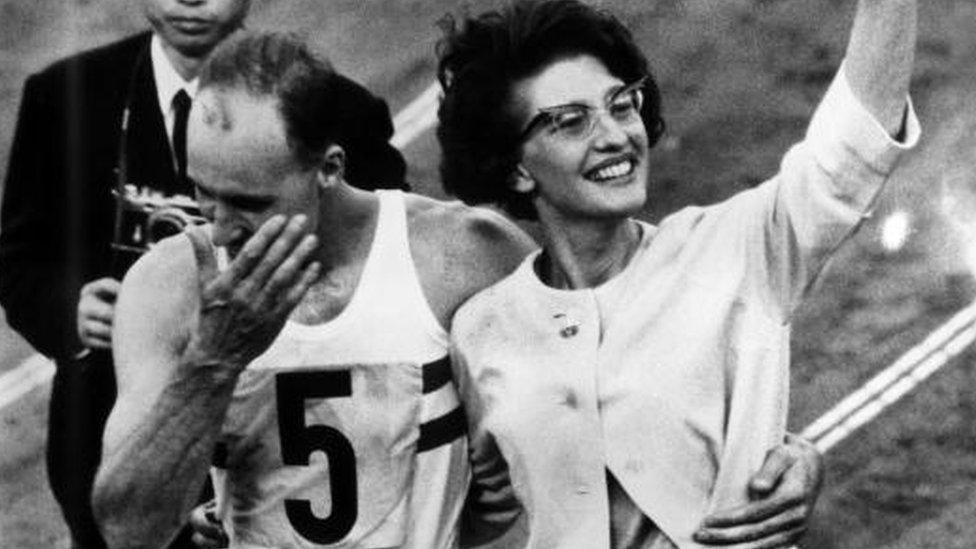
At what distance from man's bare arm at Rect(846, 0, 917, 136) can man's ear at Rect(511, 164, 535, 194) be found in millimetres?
638

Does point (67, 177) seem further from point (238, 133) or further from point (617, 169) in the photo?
point (617, 169)

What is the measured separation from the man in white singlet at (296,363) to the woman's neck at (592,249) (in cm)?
24

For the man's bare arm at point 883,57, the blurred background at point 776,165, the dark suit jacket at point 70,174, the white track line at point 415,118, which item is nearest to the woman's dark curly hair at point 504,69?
the man's bare arm at point 883,57

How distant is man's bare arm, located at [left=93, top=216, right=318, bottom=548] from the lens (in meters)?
3.68

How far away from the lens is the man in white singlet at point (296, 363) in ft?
12.6

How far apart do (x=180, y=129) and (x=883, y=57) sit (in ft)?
6.06

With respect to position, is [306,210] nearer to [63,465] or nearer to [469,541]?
[469,541]

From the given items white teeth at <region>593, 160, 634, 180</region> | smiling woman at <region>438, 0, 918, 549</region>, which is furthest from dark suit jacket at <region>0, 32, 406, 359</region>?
white teeth at <region>593, 160, 634, 180</region>

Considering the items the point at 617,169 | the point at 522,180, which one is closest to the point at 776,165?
the point at 522,180

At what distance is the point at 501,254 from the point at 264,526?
0.63 meters

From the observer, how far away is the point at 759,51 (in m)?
6.62

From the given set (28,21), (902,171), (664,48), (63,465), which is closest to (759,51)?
(664,48)

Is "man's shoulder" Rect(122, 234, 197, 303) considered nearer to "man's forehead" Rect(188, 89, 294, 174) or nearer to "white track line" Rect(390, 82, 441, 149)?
"man's forehead" Rect(188, 89, 294, 174)

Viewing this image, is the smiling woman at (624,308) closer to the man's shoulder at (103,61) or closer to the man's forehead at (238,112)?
the man's forehead at (238,112)
